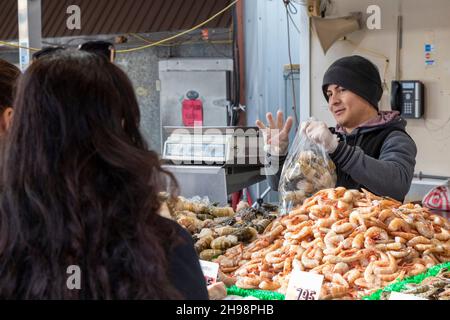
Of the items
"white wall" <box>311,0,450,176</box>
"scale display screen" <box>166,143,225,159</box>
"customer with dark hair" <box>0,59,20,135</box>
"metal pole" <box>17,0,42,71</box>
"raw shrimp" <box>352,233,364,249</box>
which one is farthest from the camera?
"white wall" <box>311,0,450,176</box>

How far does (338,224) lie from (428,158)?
292cm

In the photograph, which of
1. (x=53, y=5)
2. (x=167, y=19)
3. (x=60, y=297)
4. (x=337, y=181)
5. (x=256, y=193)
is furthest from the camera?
(x=53, y=5)

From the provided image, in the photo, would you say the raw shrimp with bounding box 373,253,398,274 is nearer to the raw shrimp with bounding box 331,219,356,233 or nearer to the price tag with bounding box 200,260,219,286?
the raw shrimp with bounding box 331,219,356,233

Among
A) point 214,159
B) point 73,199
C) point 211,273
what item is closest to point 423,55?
point 214,159

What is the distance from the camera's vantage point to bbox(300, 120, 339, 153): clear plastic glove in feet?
9.00

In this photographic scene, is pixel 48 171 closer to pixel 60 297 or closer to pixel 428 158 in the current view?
pixel 60 297

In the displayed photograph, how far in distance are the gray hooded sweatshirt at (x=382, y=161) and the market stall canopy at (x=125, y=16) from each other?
4.16 meters

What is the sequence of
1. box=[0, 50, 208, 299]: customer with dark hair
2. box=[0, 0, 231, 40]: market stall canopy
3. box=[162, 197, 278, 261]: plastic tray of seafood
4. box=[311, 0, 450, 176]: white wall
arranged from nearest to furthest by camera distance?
1. box=[0, 50, 208, 299]: customer with dark hair
2. box=[162, 197, 278, 261]: plastic tray of seafood
3. box=[311, 0, 450, 176]: white wall
4. box=[0, 0, 231, 40]: market stall canopy

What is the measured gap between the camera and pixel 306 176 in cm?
283

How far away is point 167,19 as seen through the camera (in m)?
7.36

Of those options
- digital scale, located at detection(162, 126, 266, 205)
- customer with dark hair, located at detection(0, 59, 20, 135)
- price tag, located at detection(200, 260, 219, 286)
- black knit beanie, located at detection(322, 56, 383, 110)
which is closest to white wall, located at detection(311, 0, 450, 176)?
digital scale, located at detection(162, 126, 266, 205)

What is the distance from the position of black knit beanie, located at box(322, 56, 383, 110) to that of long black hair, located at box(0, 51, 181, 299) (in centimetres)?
215

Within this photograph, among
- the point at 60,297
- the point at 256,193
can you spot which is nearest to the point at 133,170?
the point at 60,297

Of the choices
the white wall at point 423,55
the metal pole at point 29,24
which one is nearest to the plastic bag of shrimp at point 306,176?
the metal pole at point 29,24
